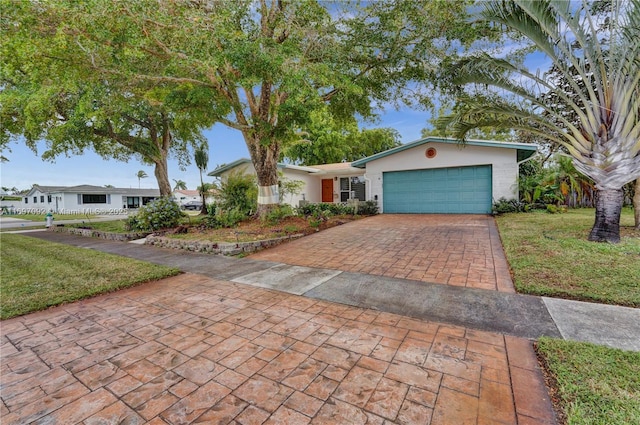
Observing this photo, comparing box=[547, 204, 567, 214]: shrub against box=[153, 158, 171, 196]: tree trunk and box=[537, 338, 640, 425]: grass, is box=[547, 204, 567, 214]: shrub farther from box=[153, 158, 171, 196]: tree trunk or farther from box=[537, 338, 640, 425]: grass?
box=[153, 158, 171, 196]: tree trunk

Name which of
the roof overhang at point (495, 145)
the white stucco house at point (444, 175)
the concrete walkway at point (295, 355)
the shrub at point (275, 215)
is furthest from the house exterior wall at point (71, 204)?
the concrete walkway at point (295, 355)

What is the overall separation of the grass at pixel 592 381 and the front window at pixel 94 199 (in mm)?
46285

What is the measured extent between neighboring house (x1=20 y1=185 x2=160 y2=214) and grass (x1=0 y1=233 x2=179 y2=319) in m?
29.5

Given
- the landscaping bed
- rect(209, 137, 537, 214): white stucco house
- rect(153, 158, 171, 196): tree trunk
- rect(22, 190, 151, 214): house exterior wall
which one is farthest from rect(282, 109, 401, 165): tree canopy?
rect(22, 190, 151, 214): house exterior wall

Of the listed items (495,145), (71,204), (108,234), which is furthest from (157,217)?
(71,204)

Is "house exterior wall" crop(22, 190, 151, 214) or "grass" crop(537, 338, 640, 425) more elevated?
"house exterior wall" crop(22, 190, 151, 214)

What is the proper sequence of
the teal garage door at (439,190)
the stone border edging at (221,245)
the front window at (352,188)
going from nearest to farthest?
the stone border edging at (221,245) < the teal garage door at (439,190) < the front window at (352,188)

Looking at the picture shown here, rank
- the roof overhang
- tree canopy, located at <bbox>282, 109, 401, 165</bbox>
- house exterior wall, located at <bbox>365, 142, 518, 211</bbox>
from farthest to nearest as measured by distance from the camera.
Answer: tree canopy, located at <bbox>282, 109, 401, 165</bbox>
house exterior wall, located at <bbox>365, 142, 518, 211</bbox>
the roof overhang

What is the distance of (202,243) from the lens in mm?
7418

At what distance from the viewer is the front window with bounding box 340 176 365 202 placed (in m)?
18.3

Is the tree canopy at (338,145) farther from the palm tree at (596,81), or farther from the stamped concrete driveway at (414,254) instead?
the palm tree at (596,81)

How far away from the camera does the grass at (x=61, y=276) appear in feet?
13.7

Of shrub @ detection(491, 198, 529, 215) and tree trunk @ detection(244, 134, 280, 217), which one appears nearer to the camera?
tree trunk @ detection(244, 134, 280, 217)

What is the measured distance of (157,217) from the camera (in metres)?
10.6
